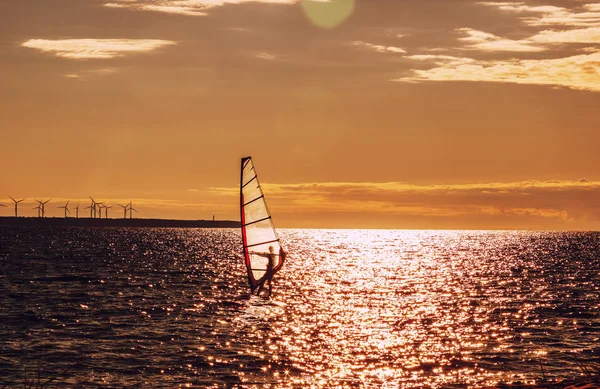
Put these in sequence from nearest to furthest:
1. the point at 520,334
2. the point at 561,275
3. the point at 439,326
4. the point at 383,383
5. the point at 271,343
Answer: the point at 383,383 → the point at 271,343 → the point at 520,334 → the point at 439,326 → the point at 561,275

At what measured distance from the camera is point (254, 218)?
198ft

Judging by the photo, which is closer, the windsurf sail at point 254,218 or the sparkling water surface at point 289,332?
the sparkling water surface at point 289,332

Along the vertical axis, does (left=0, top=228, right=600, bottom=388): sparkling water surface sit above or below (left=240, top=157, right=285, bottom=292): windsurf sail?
below

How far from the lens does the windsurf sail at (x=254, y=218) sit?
196 ft

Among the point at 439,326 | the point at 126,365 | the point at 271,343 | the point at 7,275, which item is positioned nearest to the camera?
the point at 126,365

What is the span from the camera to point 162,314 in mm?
60625

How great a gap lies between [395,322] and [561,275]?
221ft

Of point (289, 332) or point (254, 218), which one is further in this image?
point (254, 218)

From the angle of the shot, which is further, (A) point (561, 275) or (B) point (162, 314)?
(A) point (561, 275)

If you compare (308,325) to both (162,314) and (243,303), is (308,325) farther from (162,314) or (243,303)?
(243,303)

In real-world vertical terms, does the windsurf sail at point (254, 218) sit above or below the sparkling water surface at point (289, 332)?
above

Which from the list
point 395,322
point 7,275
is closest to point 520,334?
point 395,322

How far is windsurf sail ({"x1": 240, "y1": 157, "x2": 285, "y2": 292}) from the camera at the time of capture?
196 ft

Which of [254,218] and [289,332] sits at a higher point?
[254,218]
